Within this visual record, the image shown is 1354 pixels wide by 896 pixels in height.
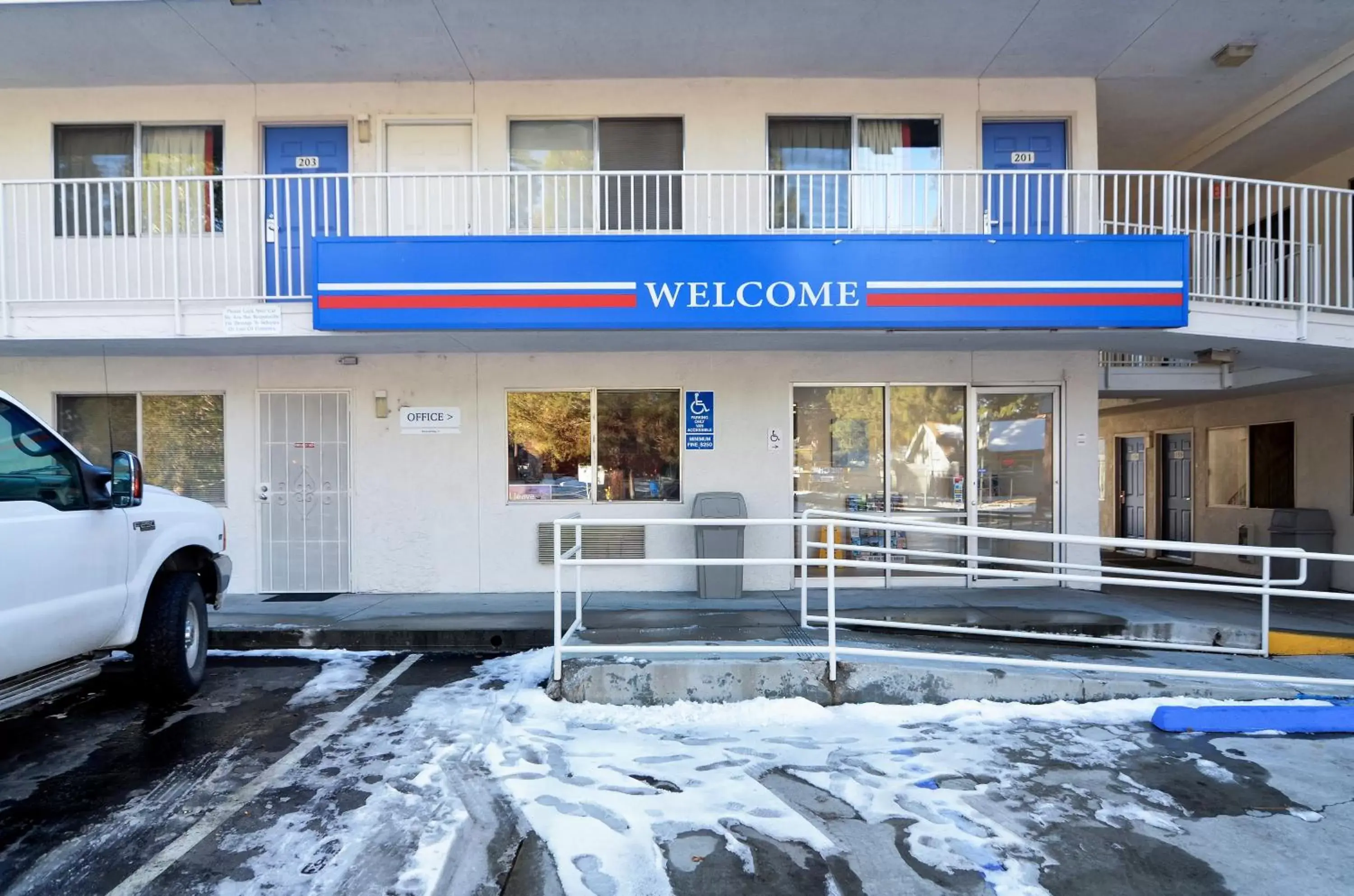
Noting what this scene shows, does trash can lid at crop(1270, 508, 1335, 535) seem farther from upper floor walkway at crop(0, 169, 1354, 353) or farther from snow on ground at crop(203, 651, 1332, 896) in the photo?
snow on ground at crop(203, 651, 1332, 896)

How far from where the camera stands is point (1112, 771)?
15.1 ft

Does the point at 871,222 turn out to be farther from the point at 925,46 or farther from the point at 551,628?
the point at 551,628

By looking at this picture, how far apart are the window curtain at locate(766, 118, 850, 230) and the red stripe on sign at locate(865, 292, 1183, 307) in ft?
7.04

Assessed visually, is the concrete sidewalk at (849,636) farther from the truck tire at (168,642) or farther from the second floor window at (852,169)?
the second floor window at (852,169)

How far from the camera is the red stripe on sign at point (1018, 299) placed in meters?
7.62

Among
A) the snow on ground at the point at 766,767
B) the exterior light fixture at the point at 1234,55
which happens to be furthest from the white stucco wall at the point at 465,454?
the exterior light fixture at the point at 1234,55

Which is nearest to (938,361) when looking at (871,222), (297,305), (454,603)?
(871,222)

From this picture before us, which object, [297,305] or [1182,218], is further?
[1182,218]

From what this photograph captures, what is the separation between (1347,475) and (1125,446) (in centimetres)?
560

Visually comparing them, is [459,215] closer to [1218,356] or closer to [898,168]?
[898,168]

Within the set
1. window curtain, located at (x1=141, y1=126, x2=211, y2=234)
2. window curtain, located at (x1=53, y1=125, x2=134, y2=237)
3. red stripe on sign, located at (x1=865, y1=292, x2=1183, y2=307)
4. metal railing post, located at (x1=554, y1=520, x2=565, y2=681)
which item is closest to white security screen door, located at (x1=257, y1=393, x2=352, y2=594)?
window curtain, located at (x1=141, y1=126, x2=211, y2=234)

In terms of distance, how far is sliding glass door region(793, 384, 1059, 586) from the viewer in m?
9.68

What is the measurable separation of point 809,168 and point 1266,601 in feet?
21.1

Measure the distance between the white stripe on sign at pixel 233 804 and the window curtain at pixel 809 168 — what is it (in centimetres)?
682
